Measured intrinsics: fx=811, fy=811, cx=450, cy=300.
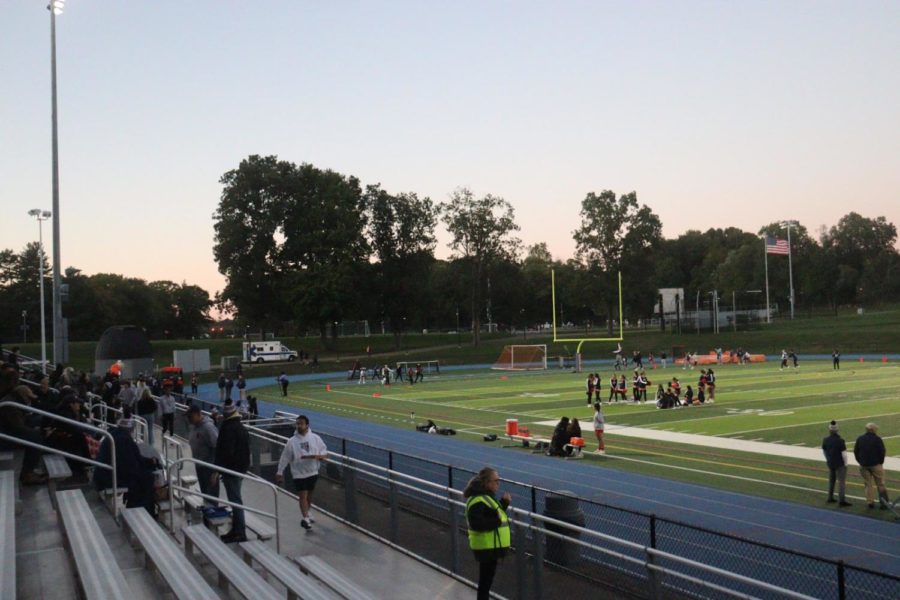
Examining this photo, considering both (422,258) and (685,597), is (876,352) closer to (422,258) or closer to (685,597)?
(422,258)

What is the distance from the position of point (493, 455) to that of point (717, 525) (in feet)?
29.5

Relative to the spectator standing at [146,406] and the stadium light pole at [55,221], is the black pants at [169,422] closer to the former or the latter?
the spectator standing at [146,406]

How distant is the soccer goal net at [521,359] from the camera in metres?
65.8

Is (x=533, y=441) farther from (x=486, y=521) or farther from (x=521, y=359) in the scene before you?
(x=521, y=359)

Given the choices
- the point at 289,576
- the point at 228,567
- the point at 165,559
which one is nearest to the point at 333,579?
the point at 289,576

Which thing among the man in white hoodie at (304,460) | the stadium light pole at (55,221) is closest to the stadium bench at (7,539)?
the man in white hoodie at (304,460)

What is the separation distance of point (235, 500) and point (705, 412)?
24.4 m

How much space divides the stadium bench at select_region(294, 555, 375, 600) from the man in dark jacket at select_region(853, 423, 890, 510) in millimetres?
10596

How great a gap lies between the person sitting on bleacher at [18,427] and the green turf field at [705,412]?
1348 centimetres

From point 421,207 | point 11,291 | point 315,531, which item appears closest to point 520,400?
point 315,531

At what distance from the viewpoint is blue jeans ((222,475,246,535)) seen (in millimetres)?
9719

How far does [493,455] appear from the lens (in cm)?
2244

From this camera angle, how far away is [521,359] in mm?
70312

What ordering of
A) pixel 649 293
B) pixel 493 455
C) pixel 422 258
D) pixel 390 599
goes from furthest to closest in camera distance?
pixel 649 293
pixel 422 258
pixel 493 455
pixel 390 599
